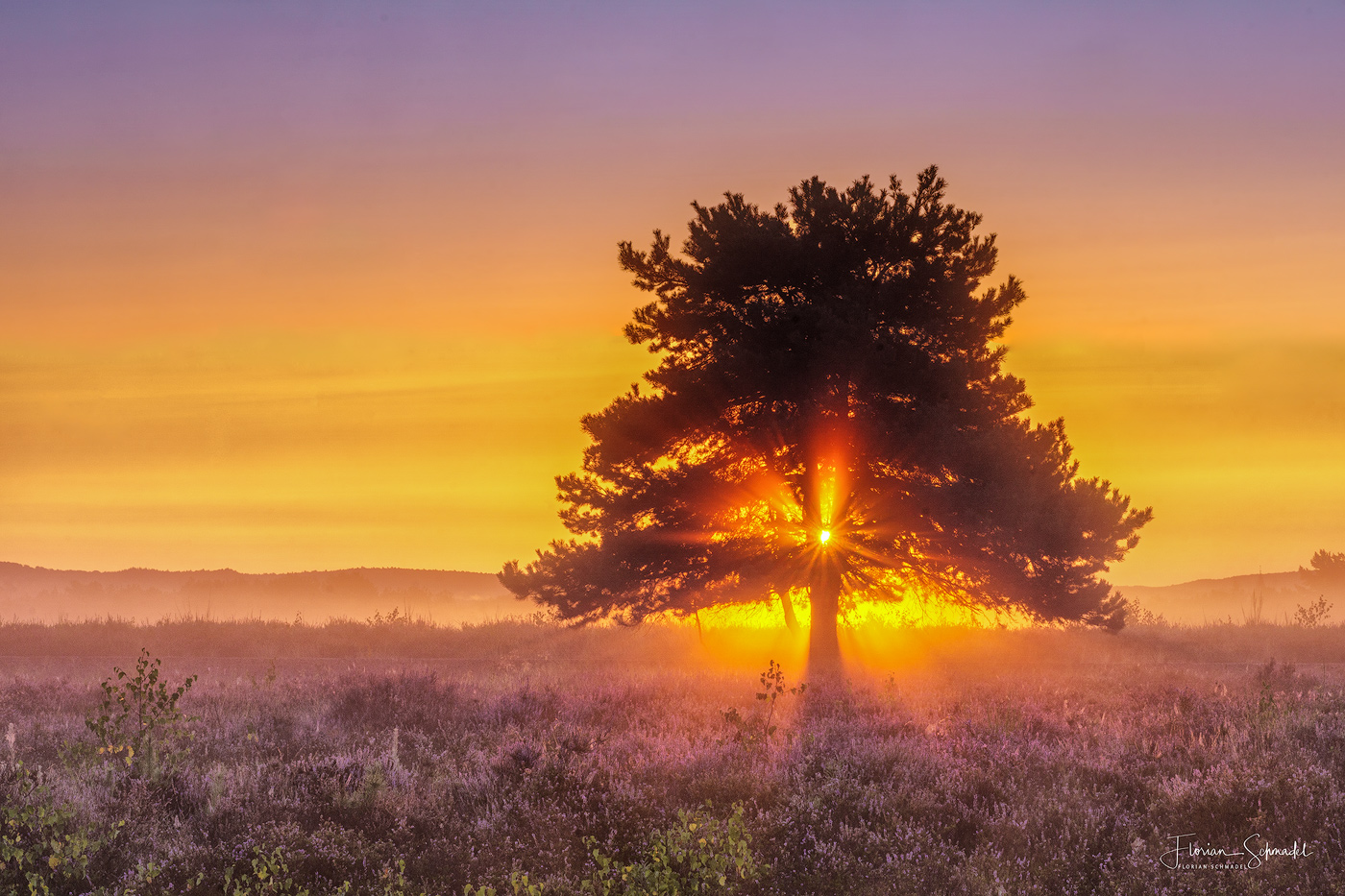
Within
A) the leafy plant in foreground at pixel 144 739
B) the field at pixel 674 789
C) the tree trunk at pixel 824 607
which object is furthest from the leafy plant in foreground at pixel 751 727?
the tree trunk at pixel 824 607

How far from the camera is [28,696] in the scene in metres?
14.8

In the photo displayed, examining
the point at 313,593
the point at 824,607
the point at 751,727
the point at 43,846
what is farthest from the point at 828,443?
the point at 313,593

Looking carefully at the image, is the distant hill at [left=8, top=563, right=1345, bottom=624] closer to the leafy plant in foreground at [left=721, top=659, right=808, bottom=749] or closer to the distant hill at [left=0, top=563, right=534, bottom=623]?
the distant hill at [left=0, top=563, right=534, bottom=623]

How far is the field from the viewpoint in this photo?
7.57 m

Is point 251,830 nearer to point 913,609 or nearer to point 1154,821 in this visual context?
point 1154,821

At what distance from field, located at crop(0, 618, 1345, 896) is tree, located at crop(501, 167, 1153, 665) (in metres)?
3.54

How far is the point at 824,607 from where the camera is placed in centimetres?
1981

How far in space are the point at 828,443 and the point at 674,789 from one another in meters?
10.1

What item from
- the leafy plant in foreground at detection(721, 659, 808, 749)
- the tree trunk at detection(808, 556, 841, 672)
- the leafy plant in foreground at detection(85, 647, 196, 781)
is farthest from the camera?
the tree trunk at detection(808, 556, 841, 672)

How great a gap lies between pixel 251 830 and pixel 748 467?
1250 cm

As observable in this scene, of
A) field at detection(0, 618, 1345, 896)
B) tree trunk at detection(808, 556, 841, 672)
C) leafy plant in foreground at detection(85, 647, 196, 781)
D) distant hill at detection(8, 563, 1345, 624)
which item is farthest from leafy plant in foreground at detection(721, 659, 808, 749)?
distant hill at detection(8, 563, 1345, 624)

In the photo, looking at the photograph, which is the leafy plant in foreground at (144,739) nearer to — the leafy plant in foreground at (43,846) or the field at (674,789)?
the field at (674,789)

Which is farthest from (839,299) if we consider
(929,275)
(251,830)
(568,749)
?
(251,830)

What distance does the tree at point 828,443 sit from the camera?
17.5 metres
